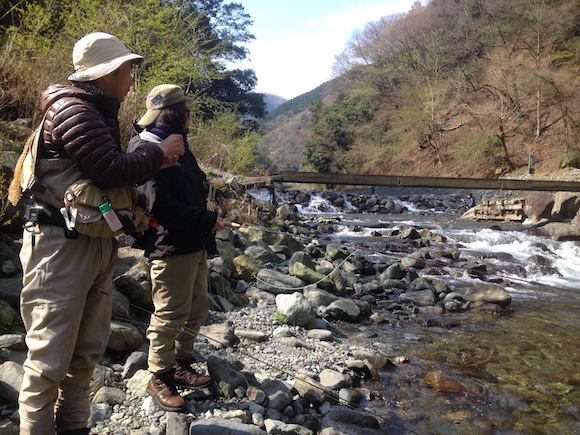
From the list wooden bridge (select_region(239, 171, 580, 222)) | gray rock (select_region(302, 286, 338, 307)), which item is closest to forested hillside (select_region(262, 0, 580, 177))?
wooden bridge (select_region(239, 171, 580, 222))

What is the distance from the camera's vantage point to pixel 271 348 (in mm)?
4465

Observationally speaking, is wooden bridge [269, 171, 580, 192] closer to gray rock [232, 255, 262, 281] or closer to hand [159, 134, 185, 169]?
gray rock [232, 255, 262, 281]

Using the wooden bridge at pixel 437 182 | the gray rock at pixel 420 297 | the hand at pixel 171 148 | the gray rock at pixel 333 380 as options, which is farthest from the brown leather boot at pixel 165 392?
the wooden bridge at pixel 437 182

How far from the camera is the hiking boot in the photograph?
121 inches

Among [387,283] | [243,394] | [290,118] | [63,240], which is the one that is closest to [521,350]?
[387,283]

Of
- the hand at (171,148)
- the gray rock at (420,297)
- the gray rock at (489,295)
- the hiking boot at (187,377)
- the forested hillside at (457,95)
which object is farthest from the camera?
the forested hillside at (457,95)

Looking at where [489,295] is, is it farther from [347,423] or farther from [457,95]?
[457,95]

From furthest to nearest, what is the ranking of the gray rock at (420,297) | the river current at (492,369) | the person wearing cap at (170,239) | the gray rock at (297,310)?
the gray rock at (420,297), the gray rock at (297,310), the river current at (492,369), the person wearing cap at (170,239)

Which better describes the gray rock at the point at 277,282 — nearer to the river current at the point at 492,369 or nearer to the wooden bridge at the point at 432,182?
the river current at the point at 492,369

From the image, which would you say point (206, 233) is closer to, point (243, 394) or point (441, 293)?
point (243, 394)

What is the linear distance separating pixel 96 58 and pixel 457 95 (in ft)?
115

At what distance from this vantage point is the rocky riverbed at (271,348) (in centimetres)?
291

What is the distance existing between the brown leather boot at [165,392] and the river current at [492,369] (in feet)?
5.32

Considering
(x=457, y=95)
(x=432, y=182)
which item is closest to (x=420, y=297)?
(x=432, y=182)
